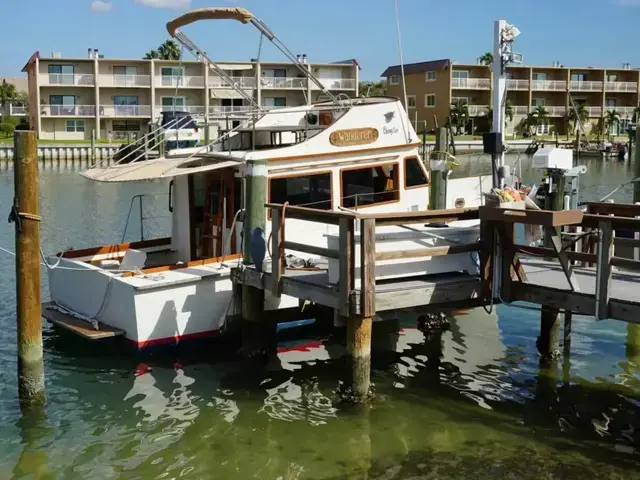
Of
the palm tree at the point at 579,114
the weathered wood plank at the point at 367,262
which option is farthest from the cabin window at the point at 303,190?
the palm tree at the point at 579,114

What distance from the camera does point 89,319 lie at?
1252cm

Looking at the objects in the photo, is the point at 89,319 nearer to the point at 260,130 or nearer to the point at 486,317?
the point at 260,130

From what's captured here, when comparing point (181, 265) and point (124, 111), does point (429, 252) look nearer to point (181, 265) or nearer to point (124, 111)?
point (181, 265)

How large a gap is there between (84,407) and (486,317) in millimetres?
7981

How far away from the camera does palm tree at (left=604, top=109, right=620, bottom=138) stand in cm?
8462

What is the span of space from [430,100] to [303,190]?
71.8m

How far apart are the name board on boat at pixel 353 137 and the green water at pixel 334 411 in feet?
10.4

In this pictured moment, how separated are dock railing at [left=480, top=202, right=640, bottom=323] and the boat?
1.77 ft

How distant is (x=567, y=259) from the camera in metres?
10.2

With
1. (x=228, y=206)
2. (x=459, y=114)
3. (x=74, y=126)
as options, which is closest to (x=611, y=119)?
(x=459, y=114)

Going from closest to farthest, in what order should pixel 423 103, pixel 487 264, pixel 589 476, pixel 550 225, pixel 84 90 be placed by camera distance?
pixel 589 476
pixel 550 225
pixel 487 264
pixel 84 90
pixel 423 103

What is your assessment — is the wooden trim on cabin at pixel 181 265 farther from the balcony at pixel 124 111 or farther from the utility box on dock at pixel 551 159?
the balcony at pixel 124 111

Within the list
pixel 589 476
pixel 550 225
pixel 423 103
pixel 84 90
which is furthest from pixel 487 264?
pixel 423 103

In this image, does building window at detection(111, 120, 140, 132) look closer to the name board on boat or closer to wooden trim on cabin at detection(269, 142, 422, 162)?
wooden trim on cabin at detection(269, 142, 422, 162)
